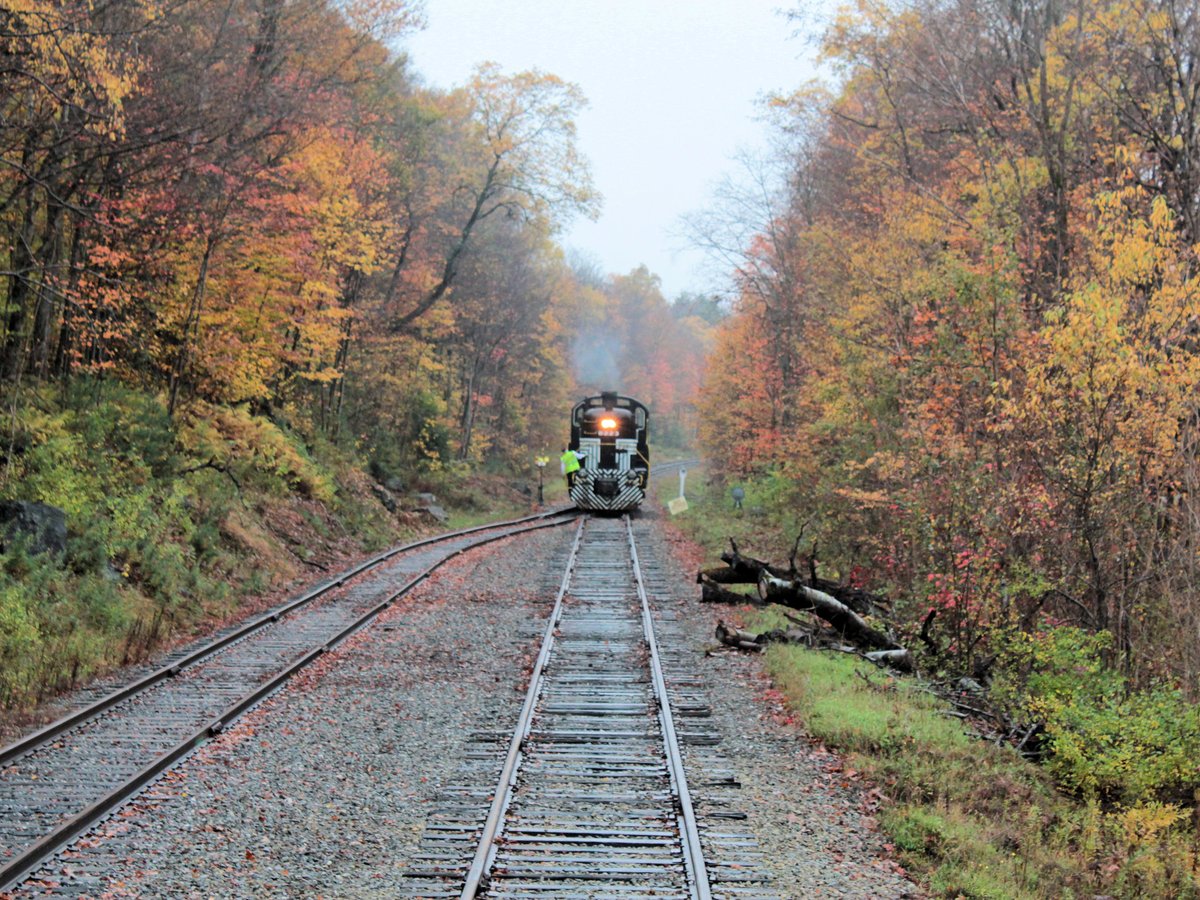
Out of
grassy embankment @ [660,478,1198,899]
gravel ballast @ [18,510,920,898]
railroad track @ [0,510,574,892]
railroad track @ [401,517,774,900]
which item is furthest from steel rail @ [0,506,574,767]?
grassy embankment @ [660,478,1198,899]

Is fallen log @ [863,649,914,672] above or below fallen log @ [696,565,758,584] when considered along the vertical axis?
below

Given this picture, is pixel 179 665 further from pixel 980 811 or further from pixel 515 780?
pixel 980 811

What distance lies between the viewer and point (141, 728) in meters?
8.59

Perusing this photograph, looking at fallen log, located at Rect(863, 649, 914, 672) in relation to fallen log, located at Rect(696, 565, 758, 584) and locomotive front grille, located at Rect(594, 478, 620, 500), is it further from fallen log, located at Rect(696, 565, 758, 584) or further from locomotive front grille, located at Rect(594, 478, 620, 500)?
locomotive front grille, located at Rect(594, 478, 620, 500)

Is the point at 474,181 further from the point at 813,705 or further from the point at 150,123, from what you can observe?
Result: the point at 813,705

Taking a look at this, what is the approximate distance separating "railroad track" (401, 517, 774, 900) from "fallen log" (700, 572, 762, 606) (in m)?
4.25

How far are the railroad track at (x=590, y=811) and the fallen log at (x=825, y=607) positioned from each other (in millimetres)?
3395

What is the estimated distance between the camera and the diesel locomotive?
97.6ft

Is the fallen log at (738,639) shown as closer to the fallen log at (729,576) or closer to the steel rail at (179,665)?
the fallen log at (729,576)

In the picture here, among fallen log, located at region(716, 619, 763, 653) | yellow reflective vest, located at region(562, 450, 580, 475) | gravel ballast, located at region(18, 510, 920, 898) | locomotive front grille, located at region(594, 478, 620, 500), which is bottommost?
gravel ballast, located at region(18, 510, 920, 898)

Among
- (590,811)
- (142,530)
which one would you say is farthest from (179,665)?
(590,811)

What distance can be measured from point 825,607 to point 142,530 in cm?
985

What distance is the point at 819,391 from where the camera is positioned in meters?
20.7

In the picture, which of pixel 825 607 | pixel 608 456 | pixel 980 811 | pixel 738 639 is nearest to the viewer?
pixel 980 811
